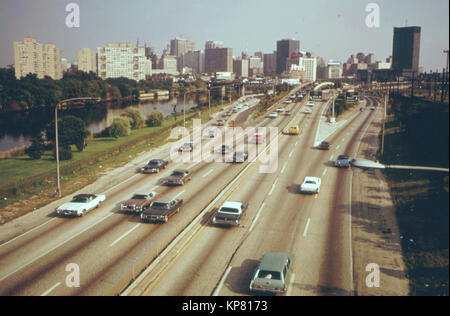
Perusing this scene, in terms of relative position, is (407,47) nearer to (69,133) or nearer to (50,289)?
(69,133)

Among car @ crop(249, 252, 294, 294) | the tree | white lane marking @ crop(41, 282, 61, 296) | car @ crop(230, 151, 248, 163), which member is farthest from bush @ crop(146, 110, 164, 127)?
car @ crop(249, 252, 294, 294)

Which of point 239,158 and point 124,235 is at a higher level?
point 239,158

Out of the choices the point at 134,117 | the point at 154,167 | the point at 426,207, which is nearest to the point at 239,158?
the point at 154,167

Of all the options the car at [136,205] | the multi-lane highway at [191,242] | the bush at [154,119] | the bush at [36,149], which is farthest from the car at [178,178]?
the bush at [154,119]

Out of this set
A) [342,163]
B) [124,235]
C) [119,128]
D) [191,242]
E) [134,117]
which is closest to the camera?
[191,242]

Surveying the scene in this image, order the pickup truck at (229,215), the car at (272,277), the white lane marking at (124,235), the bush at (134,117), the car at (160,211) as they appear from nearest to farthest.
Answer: the car at (272,277) < the white lane marking at (124,235) < the pickup truck at (229,215) < the car at (160,211) < the bush at (134,117)

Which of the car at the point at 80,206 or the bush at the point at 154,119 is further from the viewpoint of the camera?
the bush at the point at 154,119

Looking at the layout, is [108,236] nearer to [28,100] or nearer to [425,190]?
[425,190]

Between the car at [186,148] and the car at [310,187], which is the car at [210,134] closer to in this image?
the car at [186,148]
